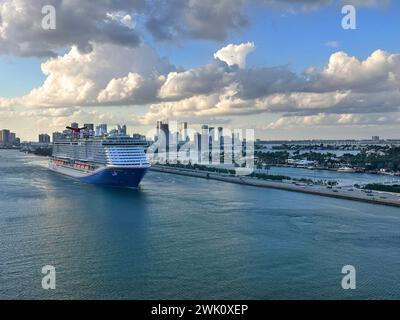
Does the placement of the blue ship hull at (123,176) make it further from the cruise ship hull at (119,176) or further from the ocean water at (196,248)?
the ocean water at (196,248)

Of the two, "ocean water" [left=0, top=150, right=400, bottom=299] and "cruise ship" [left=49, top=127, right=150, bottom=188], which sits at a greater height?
"cruise ship" [left=49, top=127, right=150, bottom=188]

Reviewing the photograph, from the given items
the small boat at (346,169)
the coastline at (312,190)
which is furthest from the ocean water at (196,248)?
the small boat at (346,169)

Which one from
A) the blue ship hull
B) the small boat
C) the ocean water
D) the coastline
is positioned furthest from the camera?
the small boat

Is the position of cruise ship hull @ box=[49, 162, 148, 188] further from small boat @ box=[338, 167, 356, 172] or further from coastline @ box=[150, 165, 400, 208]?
small boat @ box=[338, 167, 356, 172]

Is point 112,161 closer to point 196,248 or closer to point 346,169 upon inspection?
point 196,248

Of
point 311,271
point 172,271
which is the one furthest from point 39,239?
point 311,271

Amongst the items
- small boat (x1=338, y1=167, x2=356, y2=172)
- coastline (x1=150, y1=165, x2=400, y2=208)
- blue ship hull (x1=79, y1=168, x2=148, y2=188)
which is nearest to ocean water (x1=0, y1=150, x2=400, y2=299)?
coastline (x1=150, y1=165, x2=400, y2=208)
